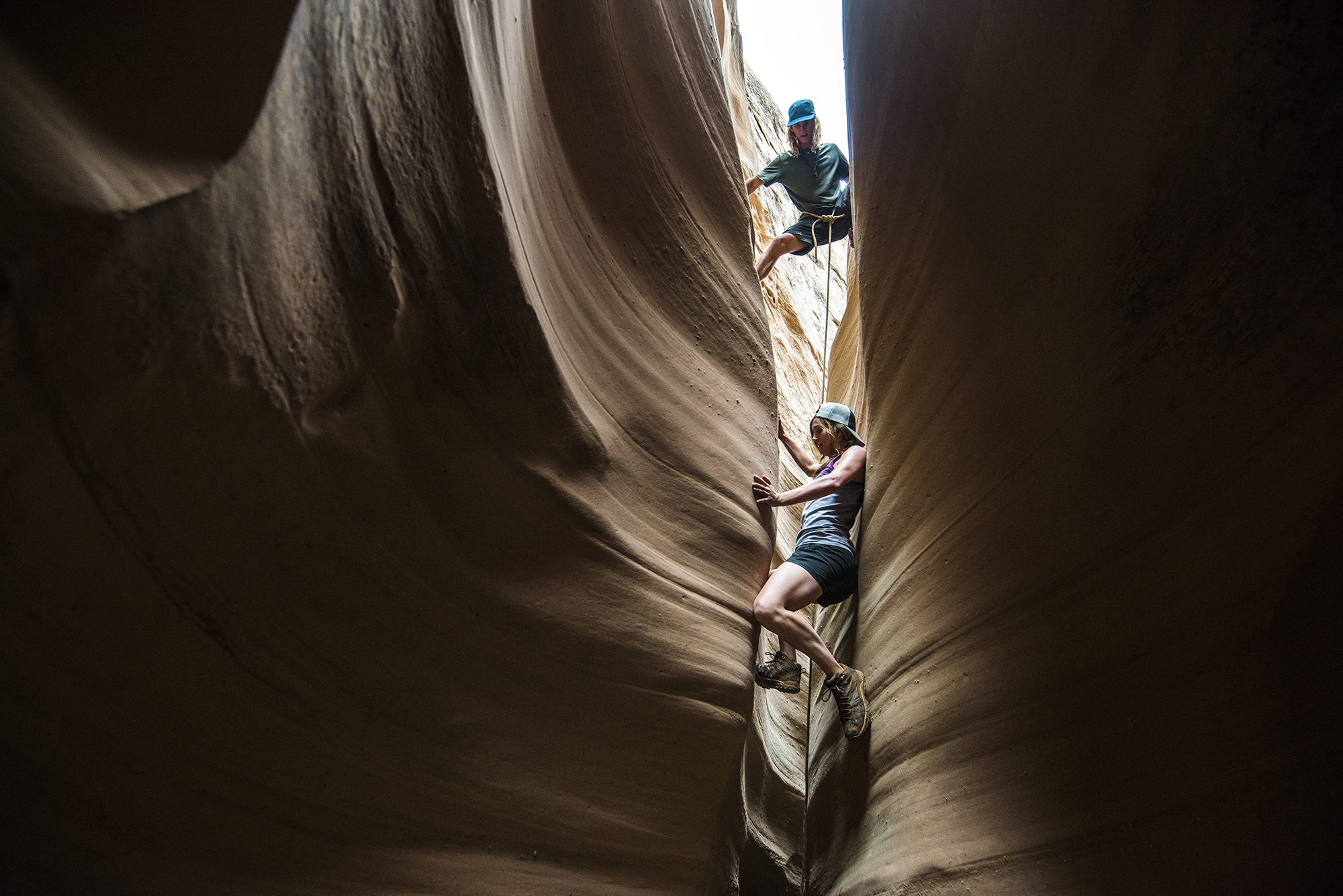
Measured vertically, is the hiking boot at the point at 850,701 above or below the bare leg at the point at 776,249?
below

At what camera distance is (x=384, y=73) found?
1.70 metres

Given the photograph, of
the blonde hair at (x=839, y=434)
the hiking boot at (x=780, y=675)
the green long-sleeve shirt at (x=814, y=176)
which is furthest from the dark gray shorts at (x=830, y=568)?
the green long-sleeve shirt at (x=814, y=176)

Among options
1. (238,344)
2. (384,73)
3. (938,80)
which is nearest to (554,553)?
(238,344)

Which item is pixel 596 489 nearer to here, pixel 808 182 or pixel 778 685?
pixel 778 685

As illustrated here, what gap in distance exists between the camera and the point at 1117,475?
2074 millimetres

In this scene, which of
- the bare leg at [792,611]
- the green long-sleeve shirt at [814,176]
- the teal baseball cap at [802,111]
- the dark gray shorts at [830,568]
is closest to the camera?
the bare leg at [792,611]

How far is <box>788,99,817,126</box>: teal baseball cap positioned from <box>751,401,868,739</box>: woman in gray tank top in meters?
1.94

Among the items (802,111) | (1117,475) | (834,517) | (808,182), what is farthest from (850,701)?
(802,111)

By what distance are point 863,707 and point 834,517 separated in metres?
0.72

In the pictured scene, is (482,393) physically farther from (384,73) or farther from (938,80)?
(938,80)

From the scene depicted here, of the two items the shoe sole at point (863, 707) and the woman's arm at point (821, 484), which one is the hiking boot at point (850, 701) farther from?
the woman's arm at point (821, 484)

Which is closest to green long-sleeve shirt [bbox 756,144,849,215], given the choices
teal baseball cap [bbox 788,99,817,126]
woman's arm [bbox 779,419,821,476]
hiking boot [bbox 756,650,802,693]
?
teal baseball cap [bbox 788,99,817,126]

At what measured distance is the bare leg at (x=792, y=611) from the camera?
2607 millimetres

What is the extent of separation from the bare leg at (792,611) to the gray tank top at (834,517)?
216 mm
